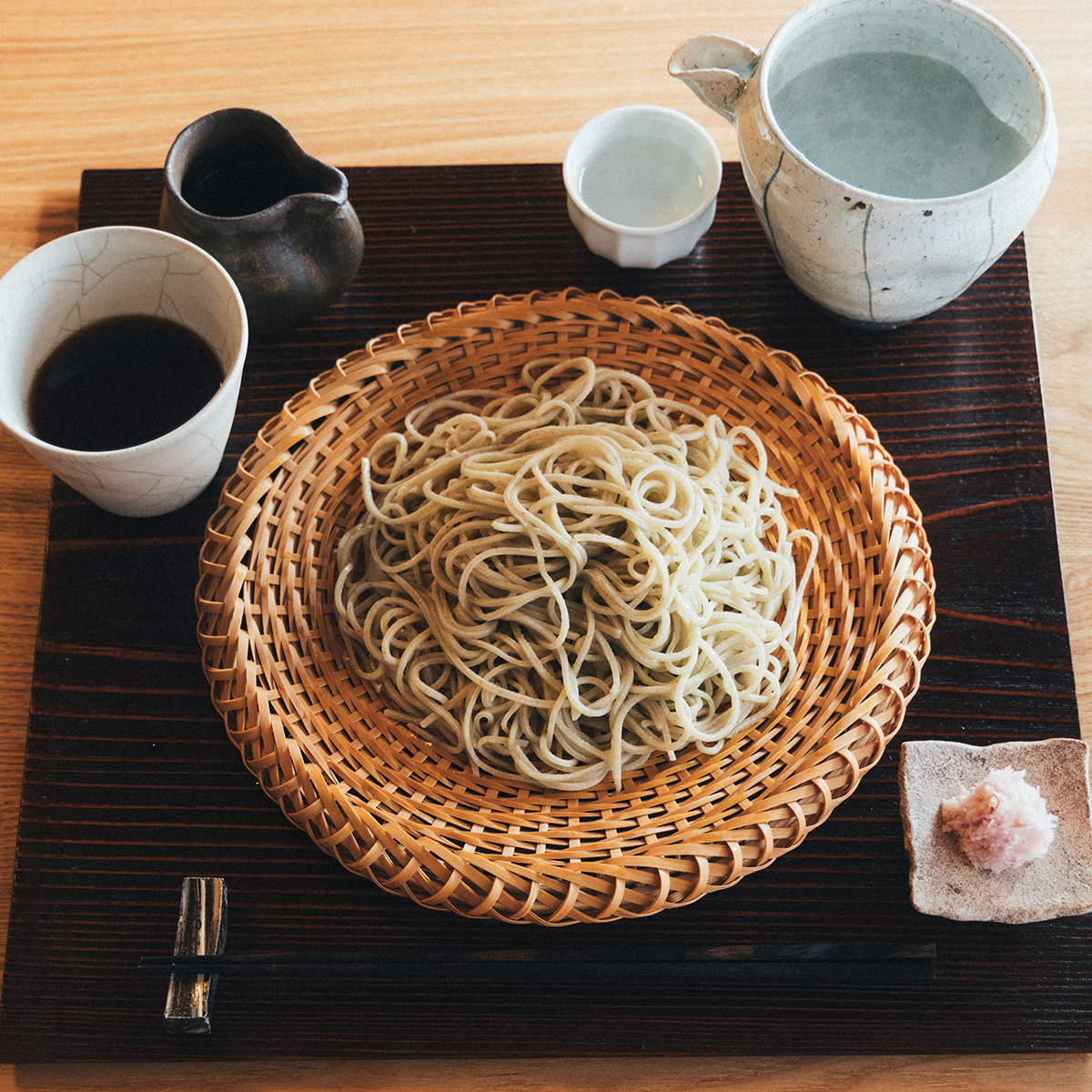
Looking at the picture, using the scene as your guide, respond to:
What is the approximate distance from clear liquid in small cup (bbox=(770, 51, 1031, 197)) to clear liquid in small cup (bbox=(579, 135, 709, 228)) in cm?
18

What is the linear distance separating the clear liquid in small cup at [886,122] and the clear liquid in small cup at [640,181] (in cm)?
18

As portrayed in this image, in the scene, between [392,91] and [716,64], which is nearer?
[716,64]

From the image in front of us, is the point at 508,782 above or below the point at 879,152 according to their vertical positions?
below

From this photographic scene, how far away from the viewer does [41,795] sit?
4.49 ft

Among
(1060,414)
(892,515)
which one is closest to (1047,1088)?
(892,515)

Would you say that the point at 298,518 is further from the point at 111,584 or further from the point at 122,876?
the point at 122,876

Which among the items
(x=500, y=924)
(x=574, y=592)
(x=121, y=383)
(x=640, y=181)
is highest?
(x=640, y=181)

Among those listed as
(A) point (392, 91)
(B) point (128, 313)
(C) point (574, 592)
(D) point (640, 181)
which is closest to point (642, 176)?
(D) point (640, 181)

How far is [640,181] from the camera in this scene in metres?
1.61

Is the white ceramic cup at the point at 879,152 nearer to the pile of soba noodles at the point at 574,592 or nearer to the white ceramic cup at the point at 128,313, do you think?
the pile of soba noodles at the point at 574,592

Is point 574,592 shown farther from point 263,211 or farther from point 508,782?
point 263,211

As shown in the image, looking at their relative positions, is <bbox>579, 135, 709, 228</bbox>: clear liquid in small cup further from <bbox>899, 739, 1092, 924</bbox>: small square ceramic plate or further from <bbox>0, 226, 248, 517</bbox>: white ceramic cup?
<bbox>899, 739, 1092, 924</bbox>: small square ceramic plate

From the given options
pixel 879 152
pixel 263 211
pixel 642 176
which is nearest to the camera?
pixel 263 211

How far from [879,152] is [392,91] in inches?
34.4
